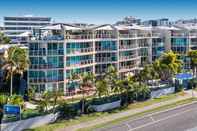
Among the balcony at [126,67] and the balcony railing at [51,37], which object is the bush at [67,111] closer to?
the balcony railing at [51,37]

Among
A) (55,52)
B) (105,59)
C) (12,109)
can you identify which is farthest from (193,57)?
(12,109)

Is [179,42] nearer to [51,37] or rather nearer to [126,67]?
[126,67]

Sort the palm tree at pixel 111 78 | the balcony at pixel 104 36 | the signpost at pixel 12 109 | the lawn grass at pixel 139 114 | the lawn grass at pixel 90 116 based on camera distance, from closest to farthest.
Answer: the signpost at pixel 12 109
the lawn grass at pixel 90 116
the lawn grass at pixel 139 114
the palm tree at pixel 111 78
the balcony at pixel 104 36

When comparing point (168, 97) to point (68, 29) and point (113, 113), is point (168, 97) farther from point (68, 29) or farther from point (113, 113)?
point (68, 29)

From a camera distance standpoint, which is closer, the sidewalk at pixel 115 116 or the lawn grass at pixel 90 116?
the lawn grass at pixel 90 116

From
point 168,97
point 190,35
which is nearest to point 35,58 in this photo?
point 168,97

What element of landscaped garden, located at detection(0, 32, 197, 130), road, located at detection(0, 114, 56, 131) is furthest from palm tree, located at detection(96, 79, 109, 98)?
road, located at detection(0, 114, 56, 131)

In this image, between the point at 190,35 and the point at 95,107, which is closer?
the point at 95,107

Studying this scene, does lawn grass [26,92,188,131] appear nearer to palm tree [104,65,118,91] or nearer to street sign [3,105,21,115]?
street sign [3,105,21,115]

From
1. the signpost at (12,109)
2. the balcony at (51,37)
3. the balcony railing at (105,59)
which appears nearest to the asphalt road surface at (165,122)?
the signpost at (12,109)
